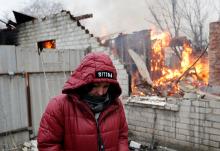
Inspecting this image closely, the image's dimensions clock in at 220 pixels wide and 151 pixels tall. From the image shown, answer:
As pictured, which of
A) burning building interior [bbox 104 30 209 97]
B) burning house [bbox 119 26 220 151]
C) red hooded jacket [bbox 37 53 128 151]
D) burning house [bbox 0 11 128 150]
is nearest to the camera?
red hooded jacket [bbox 37 53 128 151]

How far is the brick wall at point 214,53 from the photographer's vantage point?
8.71 m

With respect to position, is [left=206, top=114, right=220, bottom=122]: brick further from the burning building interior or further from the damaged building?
the burning building interior

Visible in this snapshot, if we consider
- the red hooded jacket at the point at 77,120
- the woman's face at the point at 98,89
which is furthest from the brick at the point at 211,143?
the woman's face at the point at 98,89

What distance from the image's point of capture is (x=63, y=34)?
1006 cm

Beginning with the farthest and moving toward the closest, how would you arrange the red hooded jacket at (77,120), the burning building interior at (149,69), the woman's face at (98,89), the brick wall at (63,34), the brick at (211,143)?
1. the brick wall at (63,34)
2. the burning building interior at (149,69)
3. the brick at (211,143)
4. the woman's face at (98,89)
5. the red hooded jacket at (77,120)

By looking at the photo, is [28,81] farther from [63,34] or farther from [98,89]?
[98,89]

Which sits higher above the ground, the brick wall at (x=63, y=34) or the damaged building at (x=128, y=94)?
the brick wall at (x=63, y=34)

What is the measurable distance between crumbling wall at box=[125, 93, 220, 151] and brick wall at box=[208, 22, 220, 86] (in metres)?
2.33

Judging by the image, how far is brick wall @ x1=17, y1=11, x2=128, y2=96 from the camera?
8.67 m

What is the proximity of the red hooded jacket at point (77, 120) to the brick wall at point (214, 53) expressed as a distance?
726 centimetres

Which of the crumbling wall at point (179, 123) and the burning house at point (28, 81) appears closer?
the burning house at point (28, 81)

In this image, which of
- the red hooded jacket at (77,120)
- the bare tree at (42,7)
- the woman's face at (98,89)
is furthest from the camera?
the bare tree at (42,7)

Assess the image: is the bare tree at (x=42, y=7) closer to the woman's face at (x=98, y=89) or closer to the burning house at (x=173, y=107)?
the burning house at (x=173, y=107)

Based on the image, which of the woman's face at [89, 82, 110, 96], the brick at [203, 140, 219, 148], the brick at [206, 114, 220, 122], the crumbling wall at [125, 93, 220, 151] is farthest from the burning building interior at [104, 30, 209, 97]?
the woman's face at [89, 82, 110, 96]
